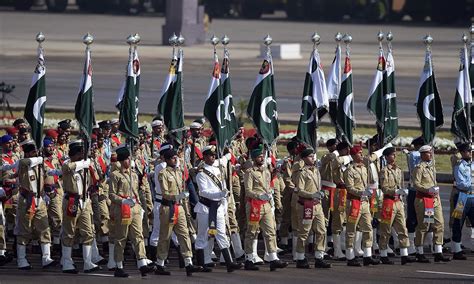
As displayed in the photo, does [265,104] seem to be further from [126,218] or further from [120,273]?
[120,273]

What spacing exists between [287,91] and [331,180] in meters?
20.5

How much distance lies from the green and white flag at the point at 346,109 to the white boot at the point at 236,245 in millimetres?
2091

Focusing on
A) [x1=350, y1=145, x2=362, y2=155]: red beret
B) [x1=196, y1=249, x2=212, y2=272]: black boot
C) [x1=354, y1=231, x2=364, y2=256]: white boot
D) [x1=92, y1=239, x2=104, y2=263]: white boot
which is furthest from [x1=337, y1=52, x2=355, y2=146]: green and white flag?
[x1=92, y1=239, x2=104, y2=263]: white boot

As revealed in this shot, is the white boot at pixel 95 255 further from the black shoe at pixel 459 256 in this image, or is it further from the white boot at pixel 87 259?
the black shoe at pixel 459 256

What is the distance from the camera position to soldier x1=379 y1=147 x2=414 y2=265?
19.4 m

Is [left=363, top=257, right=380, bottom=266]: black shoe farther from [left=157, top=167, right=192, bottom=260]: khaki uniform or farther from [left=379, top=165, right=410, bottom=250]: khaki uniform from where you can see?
[left=157, top=167, right=192, bottom=260]: khaki uniform

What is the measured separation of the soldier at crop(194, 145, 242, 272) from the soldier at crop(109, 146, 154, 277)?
0.84m

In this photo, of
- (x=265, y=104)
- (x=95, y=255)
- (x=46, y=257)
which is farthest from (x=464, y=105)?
(x=46, y=257)

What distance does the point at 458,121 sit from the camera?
822 inches

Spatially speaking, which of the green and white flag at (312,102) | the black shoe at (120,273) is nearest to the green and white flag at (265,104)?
the green and white flag at (312,102)

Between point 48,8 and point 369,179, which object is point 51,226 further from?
point 48,8

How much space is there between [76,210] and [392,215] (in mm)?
4218

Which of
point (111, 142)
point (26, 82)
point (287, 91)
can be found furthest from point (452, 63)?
point (111, 142)

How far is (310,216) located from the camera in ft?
62.4
